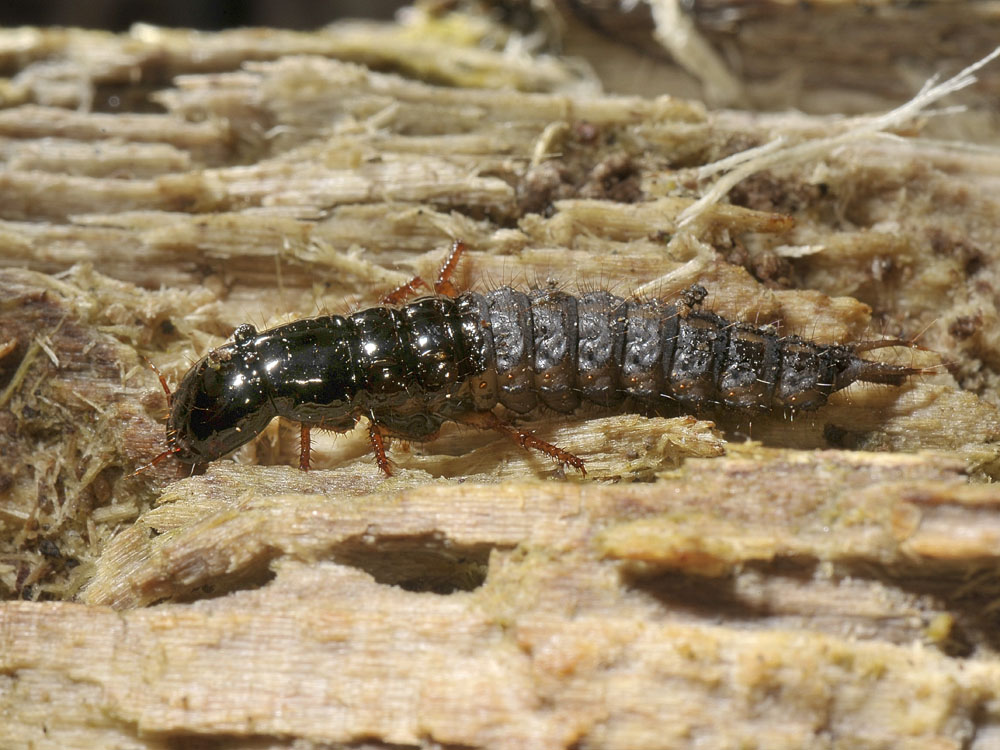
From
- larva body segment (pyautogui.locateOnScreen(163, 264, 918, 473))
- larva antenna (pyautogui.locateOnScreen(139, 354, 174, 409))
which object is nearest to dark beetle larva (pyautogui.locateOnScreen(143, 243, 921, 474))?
larva body segment (pyautogui.locateOnScreen(163, 264, 918, 473))

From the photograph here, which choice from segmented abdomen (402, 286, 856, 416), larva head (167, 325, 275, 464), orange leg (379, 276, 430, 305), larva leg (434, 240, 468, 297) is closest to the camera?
segmented abdomen (402, 286, 856, 416)

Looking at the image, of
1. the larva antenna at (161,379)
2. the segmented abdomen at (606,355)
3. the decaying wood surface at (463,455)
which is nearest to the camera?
the decaying wood surface at (463,455)

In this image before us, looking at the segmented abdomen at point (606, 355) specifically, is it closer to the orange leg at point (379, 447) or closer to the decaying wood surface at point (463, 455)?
the decaying wood surface at point (463, 455)

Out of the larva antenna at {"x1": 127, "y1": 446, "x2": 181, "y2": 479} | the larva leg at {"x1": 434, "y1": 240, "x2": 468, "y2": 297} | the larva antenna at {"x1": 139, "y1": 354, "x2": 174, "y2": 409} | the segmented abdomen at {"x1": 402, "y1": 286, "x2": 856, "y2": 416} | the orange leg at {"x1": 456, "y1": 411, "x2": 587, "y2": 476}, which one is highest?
the larva leg at {"x1": 434, "y1": 240, "x2": 468, "y2": 297}

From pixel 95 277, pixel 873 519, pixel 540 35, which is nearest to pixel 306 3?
pixel 540 35

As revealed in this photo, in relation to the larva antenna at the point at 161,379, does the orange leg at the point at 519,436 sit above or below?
below

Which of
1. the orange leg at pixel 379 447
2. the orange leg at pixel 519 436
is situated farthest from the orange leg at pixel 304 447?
the orange leg at pixel 519 436

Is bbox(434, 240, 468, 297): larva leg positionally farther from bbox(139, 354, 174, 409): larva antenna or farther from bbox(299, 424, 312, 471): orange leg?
bbox(139, 354, 174, 409): larva antenna

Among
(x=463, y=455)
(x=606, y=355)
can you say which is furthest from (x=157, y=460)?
(x=606, y=355)
